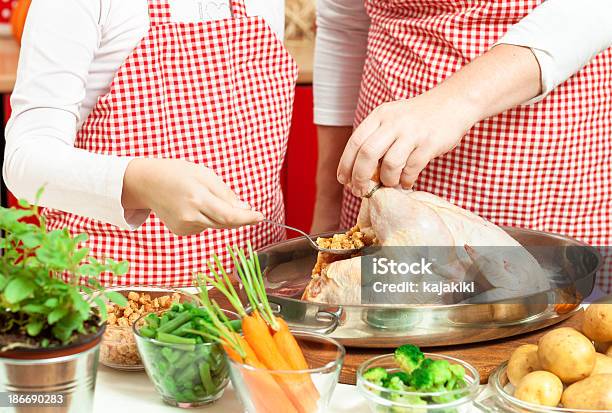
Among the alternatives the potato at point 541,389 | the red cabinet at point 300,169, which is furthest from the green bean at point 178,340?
the red cabinet at point 300,169

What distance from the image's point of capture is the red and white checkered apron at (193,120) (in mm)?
1264

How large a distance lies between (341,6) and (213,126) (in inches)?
18.6

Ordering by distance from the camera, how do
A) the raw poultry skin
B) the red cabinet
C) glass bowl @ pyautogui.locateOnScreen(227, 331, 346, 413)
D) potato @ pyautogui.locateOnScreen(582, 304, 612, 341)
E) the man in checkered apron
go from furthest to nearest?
the red cabinet < the man in checkered apron < the raw poultry skin < potato @ pyautogui.locateOnScreen(582, 304, 612, 341) < glass bowl @ pyautogui.locateOnScreen(227, 331, 346, 413)

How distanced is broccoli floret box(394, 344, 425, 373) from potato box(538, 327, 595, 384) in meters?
0.12

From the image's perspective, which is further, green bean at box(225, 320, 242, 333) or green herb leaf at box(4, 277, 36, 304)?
green bean at box(225, 320, 242, 333)

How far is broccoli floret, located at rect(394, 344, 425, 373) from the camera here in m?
0.82

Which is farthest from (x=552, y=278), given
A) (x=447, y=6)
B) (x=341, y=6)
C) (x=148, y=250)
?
(x=341, y=6)

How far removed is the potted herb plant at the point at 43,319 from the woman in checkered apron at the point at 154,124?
0.31m

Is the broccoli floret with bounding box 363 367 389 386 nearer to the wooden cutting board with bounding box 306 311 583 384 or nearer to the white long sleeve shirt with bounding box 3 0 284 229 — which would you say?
the wooden cutting board with bounding box 306 311 583 384

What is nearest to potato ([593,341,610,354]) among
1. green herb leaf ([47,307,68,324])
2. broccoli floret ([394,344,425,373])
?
broccoli floret ([394,344,425,373])

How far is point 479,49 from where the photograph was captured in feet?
4.41

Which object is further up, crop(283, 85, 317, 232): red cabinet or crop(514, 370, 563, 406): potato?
crop(514, 370, 563, 406): potato

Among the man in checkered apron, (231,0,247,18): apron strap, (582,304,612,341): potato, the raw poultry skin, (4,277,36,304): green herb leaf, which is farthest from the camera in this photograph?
(231,0,247,18): apron strap

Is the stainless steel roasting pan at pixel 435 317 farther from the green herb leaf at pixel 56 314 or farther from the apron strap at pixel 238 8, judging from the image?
the apron strap at pixel 238 8
